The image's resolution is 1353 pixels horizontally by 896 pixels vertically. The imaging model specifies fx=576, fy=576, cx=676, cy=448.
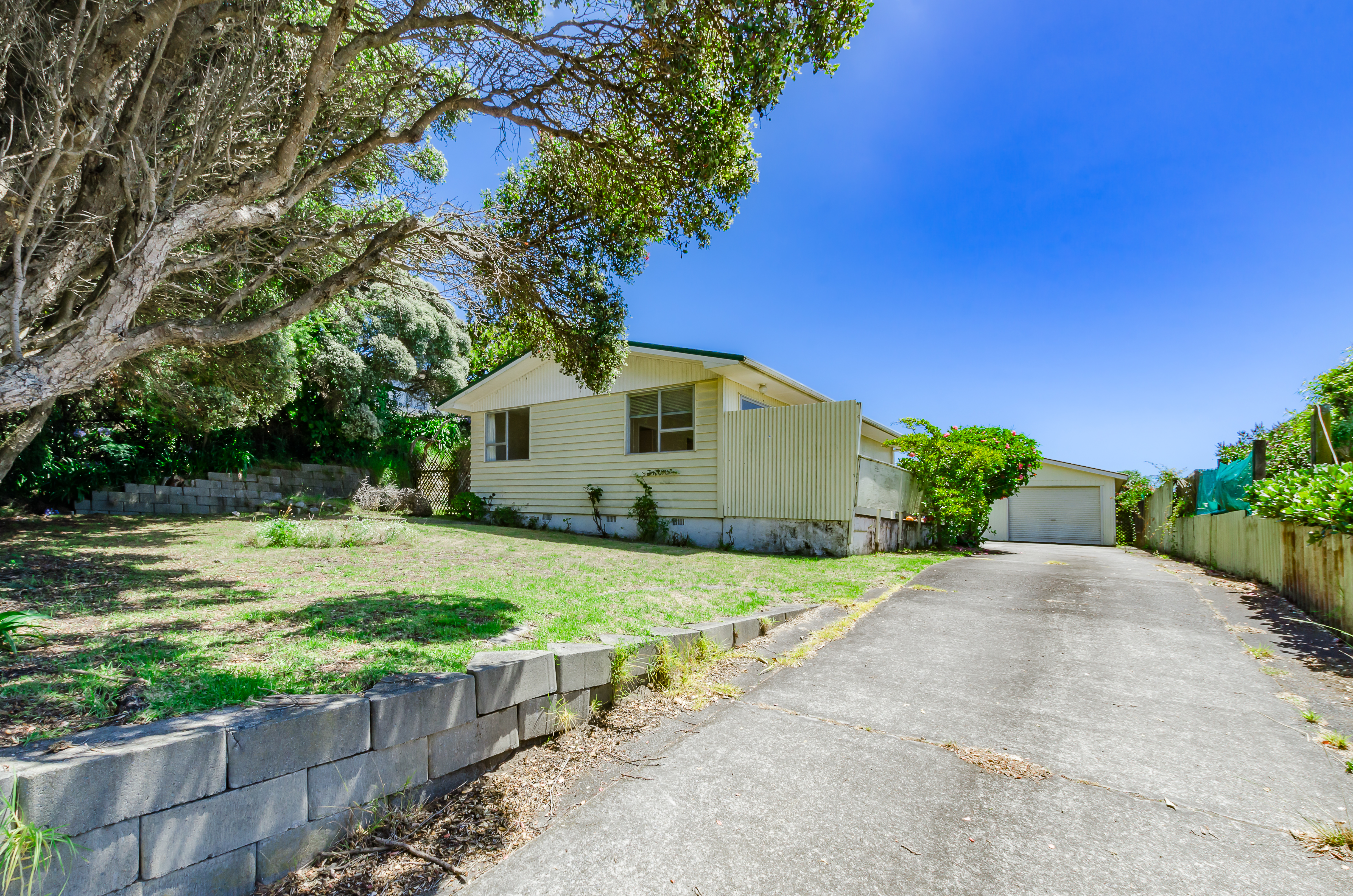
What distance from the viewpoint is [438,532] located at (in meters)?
11.0

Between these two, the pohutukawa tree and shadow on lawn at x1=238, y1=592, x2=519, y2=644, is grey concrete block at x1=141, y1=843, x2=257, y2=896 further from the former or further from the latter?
the pohutukawa tree

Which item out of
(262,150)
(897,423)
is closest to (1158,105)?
(897,423)

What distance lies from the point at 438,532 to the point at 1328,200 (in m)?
14.8

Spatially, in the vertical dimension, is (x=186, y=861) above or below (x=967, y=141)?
below

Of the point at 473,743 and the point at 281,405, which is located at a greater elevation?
the point at 281,405

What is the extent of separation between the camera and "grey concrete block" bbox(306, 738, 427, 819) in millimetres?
2189

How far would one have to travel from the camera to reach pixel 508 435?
15219mm

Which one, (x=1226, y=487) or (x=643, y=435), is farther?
(x=643, y=435)

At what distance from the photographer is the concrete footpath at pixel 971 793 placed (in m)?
2.12

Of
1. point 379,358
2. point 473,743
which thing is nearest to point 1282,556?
point 473,743

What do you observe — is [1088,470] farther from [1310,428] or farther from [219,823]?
[219,823]

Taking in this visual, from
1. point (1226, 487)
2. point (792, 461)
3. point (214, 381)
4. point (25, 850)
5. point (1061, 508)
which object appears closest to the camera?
point (25, 850)

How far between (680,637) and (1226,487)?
1072 centimetres

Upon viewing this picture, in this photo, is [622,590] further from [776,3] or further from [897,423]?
[897,423]
